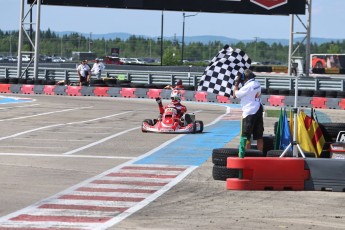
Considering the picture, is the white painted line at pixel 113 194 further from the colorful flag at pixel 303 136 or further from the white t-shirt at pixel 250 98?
the white t-shirt at pixel 250 98

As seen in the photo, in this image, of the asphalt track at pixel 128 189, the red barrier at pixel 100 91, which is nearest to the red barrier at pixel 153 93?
the red barrier at pixel 100 91

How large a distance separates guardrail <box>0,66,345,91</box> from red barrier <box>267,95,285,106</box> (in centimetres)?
447

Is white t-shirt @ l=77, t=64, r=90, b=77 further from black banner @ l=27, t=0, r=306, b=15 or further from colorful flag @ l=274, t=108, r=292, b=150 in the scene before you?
colorful flag @ l=274, t=108, r=292, b=150

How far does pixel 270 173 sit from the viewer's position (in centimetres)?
1334

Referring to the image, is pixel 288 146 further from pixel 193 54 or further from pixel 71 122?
pixel 193 54

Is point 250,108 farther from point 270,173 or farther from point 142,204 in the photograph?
point 142,204

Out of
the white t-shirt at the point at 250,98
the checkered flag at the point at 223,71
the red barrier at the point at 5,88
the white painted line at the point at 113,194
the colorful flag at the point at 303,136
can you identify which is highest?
the checkered flag at the point at 223,71

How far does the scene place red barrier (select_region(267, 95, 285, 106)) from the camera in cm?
3697

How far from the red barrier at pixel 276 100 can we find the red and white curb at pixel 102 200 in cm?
2157

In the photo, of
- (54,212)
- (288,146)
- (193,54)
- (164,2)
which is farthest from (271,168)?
(193,54)

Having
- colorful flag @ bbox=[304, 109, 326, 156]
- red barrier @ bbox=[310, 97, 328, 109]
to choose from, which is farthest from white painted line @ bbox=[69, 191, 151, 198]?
red barrier @ bbox=[310, 97, 328, 109]

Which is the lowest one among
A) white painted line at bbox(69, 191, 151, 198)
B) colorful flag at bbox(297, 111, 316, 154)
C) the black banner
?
white painted line at bbox(69, 191, 151, 198)

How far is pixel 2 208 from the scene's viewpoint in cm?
1110

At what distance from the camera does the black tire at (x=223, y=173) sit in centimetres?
1393
